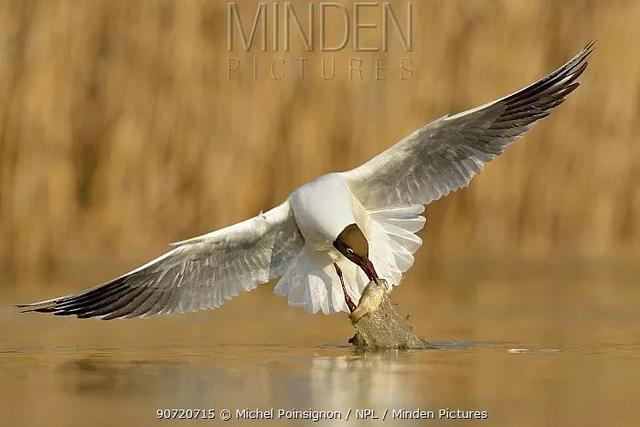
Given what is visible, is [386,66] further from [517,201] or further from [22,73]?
[22,73]

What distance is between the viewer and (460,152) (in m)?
7.36

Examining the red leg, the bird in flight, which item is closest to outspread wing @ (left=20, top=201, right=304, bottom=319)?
the bird in flight

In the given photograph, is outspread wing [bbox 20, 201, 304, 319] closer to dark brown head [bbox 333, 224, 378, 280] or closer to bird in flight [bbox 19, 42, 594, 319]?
bird in flight [bbox 19, 42, 594, 319]

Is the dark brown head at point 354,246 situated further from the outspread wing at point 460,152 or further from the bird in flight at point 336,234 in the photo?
the outspread wing at point 460,152

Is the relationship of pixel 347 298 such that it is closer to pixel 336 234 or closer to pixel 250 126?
pixel 336 234

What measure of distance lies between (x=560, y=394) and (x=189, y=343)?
2.46 meters

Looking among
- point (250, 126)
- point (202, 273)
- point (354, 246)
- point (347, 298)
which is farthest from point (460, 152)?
point (250, 126)

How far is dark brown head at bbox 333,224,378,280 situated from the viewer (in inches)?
278

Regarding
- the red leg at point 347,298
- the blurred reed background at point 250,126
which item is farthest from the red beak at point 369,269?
the blurred reed background at point 250,126

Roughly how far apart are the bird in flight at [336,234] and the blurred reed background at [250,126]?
321 centimetres

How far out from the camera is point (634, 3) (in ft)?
35.2

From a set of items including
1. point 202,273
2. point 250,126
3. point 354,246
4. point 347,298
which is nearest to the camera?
point 354,246

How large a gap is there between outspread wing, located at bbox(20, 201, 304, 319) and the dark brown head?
0.37 metres

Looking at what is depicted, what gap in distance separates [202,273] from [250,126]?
3333 millimetres
